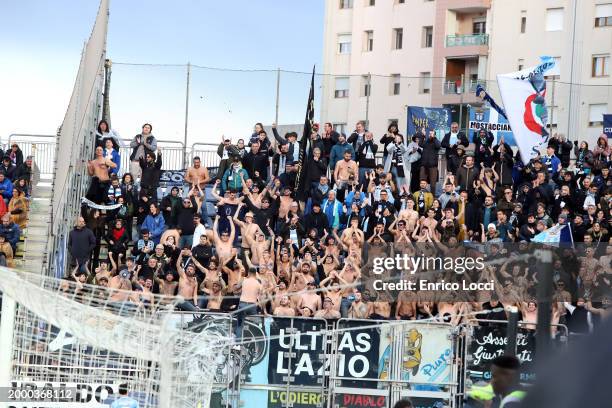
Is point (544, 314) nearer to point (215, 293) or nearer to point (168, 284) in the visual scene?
point (215, 293)

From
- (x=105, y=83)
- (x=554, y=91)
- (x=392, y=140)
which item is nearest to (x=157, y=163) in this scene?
(x=105, y=83)

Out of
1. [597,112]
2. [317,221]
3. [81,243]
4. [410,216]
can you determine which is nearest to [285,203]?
[317,221]

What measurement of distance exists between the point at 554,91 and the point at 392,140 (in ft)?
20.6

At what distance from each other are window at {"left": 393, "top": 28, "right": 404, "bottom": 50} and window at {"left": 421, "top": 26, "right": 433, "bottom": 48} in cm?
152

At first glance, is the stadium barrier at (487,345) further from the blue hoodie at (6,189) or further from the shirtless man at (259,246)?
the blue hoodie at (6,189)

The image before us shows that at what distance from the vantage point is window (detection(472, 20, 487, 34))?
2352 inches

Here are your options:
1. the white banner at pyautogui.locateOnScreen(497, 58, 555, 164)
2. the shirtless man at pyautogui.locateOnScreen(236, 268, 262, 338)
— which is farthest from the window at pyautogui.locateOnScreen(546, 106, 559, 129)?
the shirtless man at pyautogui.locateOnScreen(236, 268, 262, 338)

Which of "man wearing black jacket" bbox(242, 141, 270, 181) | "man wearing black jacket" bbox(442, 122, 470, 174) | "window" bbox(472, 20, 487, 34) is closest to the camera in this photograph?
"man wearing black jacket" bbox(242, 141, 270, 181)

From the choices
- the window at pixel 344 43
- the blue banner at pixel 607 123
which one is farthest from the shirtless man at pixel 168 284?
the window at pixel 344 43

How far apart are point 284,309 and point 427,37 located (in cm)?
4476

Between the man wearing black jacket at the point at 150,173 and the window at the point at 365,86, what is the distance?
646 cm

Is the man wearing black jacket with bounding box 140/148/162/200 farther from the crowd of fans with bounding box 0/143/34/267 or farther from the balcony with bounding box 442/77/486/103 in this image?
the balcony with bounding box 442/77/486/103

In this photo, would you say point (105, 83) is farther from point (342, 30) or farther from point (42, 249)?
point (342, 30)

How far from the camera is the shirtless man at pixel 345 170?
24.3 meters
